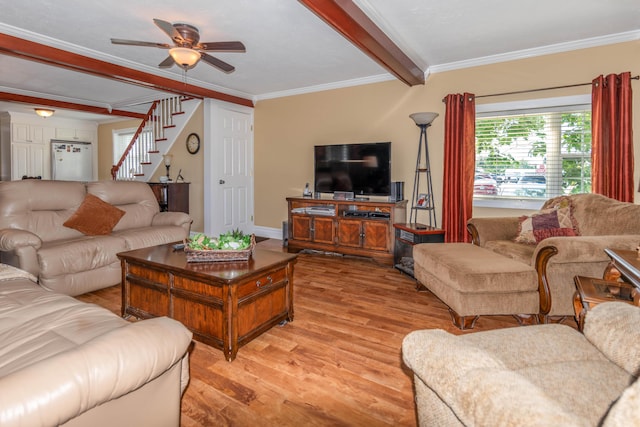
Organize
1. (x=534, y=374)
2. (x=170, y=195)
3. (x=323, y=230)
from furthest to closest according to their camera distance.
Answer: (x=170, y=195)
(x=323, y=230)
(x=534, y=374)

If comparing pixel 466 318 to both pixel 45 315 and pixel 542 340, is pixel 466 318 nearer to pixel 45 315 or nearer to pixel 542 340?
pixel 542 340

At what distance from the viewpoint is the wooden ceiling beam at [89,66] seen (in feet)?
11.5

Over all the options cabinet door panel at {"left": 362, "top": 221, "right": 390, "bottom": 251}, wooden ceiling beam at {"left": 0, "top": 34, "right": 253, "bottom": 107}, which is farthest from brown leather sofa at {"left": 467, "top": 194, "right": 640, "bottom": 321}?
wooden ceiling beam at {"left": 0, "top": 34, "right": 253, "bottom": 107}

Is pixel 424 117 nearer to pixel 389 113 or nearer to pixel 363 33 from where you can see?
pixel 389 113

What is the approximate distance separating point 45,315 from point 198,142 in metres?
4.77

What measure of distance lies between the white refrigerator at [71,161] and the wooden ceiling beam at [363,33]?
810cm

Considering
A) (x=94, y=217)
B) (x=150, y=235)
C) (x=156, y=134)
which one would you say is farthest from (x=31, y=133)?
(x=150, y=235)

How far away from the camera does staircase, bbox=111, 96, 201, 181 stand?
239 inches

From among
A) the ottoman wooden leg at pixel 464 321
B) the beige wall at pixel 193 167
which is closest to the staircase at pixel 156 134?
the beige wall at pixel 193 167

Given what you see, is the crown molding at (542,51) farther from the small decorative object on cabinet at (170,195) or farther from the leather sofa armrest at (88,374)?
the leather sofa armrest at (88,374)

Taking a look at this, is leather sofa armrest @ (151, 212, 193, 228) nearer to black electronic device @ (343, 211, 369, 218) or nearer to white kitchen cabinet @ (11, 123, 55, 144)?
black electronic device @ (343, 211, 369, 218)

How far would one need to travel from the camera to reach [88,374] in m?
0.81

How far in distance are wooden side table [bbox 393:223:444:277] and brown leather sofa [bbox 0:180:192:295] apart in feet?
8.06

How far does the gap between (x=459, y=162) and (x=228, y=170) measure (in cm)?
360
